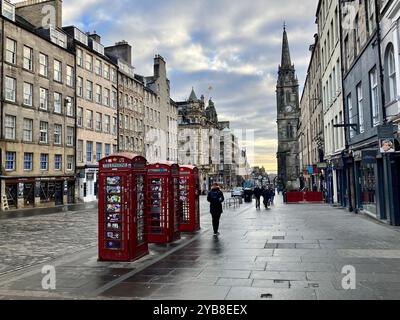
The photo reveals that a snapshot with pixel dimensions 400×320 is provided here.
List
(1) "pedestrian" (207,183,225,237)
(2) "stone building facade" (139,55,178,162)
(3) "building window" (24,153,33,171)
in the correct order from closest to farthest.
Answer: (1) "pedestrian" (207,183,225,237), (3) "building window" (24,153,33,171), (2) "stone building facade" (139,55,178,162)

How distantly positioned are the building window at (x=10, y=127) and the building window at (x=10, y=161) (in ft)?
4.46

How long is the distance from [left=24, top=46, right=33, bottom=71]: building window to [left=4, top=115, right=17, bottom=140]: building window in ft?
16.3

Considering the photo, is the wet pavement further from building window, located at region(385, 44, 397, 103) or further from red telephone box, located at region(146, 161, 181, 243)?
building window, located at region(385, 44, 397, 103)

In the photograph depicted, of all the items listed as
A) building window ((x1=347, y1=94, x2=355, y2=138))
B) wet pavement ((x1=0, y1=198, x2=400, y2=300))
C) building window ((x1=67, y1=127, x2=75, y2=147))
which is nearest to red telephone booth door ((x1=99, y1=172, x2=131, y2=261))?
wet pavement ((x1=0, y1=198, x2=400, y2=300))

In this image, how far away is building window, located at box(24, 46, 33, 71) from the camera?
108ft

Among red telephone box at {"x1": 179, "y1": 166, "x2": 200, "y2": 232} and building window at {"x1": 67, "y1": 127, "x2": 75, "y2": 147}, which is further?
building window at {"x1": 67, "y1": 127, "x2": 75, "y2": 147}

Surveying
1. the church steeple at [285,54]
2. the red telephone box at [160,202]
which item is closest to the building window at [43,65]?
the red telephone box at [160,202]

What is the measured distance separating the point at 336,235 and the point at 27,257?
978cm

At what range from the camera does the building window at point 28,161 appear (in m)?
32.6

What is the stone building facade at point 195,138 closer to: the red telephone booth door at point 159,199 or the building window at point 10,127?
the building window at point 10,127

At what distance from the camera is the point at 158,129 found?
2527 inches

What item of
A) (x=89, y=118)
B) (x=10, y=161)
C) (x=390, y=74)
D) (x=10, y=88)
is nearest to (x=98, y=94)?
(x=89, y=118)
